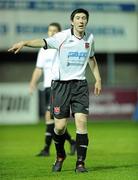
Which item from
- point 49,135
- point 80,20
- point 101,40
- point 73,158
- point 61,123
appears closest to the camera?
point 80,20

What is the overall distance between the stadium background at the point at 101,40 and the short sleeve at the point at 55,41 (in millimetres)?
17249

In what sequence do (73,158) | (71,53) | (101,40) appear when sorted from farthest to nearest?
1. (101,40)
2. (73,158)
3. (71,53)

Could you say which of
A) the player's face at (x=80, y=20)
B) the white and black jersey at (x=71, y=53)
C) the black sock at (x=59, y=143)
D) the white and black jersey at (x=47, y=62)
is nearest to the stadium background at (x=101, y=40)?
the white and black jersey at (x=47, y=62)

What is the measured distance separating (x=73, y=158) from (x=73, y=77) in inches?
101

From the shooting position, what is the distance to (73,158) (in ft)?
38.5

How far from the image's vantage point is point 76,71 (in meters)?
9.55

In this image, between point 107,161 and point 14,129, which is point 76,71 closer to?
point 107,161

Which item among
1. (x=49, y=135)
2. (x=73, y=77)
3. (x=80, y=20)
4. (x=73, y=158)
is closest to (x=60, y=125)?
(x=73, y=77)

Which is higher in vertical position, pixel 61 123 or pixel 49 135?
pixel 61 123

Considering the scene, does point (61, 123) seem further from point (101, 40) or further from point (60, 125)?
point (101, 40)

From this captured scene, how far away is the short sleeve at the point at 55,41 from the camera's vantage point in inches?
368

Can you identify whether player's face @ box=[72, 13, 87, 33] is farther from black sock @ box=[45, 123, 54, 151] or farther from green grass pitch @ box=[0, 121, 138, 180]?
black sock @ box=[45, 123, 54, 151]

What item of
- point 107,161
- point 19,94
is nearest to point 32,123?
point 19,94

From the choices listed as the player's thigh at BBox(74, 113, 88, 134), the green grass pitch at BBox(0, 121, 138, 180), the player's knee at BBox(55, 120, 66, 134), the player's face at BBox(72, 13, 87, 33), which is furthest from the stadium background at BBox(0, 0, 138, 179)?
the player's face at BBox(72, 13, 87, 33)
